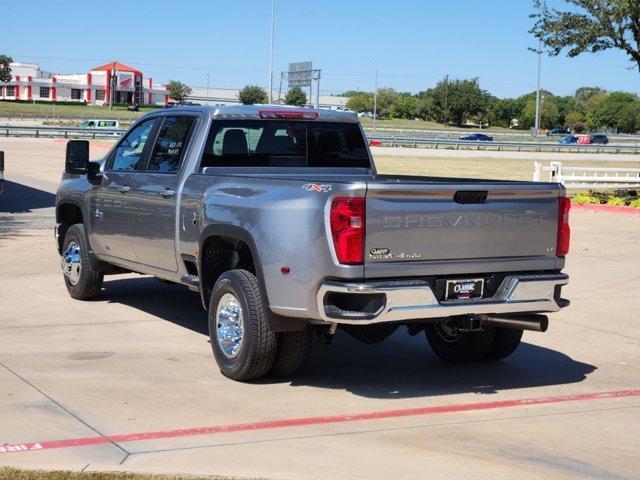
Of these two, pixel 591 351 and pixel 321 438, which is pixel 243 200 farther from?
pixel 591 351

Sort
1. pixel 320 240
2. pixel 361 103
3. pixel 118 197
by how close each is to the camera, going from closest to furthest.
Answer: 1. pixel 320 240
2. pixel 118 197
3. pixel 361 103

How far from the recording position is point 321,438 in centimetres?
617

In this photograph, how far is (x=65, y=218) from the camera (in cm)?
1089

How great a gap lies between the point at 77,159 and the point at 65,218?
1293mm

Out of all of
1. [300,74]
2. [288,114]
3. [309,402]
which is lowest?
[309,402]

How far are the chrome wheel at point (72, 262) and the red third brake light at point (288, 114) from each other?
2.80m

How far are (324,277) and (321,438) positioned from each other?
1072 millimetres

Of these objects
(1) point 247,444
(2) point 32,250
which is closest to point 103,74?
(2) point 32,250

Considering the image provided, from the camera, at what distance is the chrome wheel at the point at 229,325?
745 cm

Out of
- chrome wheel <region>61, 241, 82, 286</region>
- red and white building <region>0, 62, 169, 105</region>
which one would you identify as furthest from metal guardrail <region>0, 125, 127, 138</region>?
red and white building <region>0, 62, 169, 105</region>

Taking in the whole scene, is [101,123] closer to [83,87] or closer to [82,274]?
[82,274]

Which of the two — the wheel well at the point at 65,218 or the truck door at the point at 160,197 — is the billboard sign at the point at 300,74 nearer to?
the wheel well at the point at 65,218

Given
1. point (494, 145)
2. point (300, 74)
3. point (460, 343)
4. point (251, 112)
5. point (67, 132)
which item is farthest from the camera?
point (300, 74)

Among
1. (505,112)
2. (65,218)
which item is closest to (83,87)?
(505,112)
